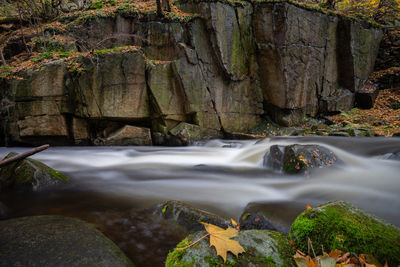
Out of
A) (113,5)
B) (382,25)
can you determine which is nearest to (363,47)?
(382,25)

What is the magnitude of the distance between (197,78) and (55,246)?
32.5 feet

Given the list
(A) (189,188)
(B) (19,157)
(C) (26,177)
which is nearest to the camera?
(B) (19,157)

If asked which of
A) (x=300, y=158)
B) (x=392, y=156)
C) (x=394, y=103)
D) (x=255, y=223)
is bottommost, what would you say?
(x=392, y=156)

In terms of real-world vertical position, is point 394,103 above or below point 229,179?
above

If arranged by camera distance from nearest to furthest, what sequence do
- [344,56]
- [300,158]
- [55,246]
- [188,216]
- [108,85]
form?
1. [55,246]
2. [188,216]
3. [300,158]
4. [108,85]
5. [344,56]

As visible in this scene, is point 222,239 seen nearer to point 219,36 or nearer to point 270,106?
point 219,36

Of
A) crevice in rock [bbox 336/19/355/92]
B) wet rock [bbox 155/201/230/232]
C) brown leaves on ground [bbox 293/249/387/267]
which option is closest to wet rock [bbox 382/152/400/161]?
wet rock [bbox 155/201/230/232]

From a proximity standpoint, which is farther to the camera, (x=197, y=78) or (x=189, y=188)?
(x=197, y=78)

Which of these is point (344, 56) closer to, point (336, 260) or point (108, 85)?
point (108, 85)

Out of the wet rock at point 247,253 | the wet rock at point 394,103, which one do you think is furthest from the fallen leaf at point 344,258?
the wet rock at point 394,103

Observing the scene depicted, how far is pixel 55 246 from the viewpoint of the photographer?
7.20 ft

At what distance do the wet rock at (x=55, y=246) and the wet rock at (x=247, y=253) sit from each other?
3.44 ft

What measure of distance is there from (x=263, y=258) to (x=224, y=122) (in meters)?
10.6

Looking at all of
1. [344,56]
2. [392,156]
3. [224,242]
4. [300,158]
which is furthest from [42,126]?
[344,56]
